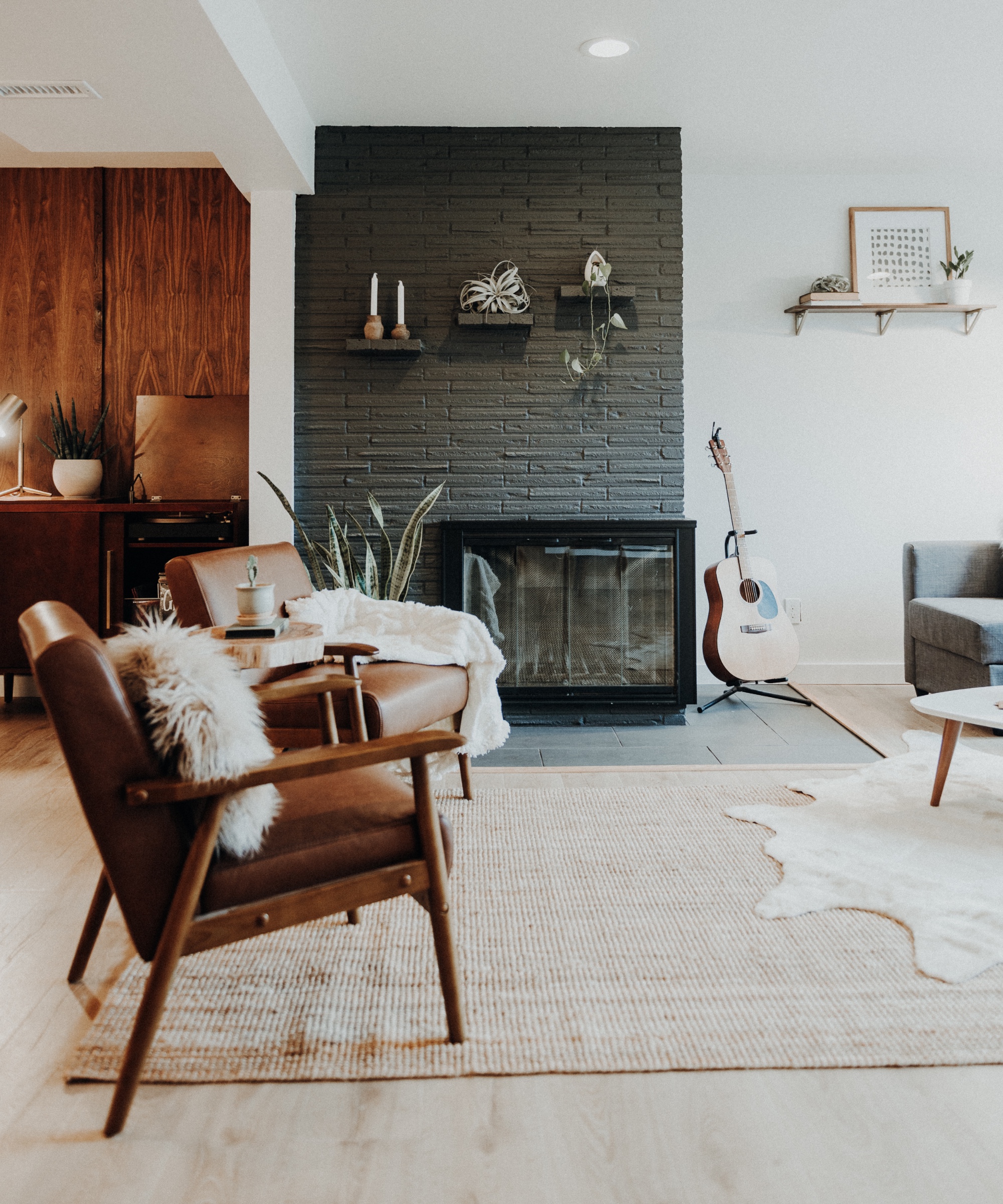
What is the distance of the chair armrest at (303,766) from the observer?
143 centimetres

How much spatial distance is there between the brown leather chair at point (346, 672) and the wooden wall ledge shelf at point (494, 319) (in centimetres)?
160

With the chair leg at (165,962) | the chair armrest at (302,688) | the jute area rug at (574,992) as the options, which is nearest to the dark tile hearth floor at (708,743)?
the jute area rug at (574,992)

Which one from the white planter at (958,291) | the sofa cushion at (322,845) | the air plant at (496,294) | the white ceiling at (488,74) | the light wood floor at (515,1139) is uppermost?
the white ceiling at (488,74)

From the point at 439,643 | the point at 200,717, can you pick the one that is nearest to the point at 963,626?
the point at 439,643

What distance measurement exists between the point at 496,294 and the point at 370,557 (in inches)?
51.3

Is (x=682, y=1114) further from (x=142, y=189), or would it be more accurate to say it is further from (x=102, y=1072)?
(x=142, y=189)

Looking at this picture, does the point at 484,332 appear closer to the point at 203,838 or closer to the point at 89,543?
the point at 89,543

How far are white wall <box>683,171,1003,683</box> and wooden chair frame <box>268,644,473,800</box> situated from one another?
2165mm

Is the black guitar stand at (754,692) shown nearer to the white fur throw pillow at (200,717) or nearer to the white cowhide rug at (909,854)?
the white cowhide rug at (909,854)

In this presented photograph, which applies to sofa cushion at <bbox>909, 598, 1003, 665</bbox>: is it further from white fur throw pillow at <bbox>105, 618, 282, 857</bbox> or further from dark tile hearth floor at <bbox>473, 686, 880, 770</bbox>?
white fur throw pillow at <bbox>105, 618, 282, 857</bbox>

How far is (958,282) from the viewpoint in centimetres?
464

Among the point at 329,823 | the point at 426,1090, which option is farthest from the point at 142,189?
the point at 426,1090

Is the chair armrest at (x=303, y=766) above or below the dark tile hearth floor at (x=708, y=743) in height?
above

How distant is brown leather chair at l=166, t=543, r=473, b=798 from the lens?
2664mm
